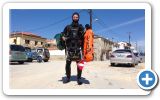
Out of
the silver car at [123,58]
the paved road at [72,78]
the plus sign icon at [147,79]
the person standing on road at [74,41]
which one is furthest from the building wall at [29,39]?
the silver car at [123,58]

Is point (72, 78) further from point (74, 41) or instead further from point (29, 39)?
point (29, 39)

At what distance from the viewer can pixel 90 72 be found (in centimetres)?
934

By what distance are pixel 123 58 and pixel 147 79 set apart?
3.90 meters

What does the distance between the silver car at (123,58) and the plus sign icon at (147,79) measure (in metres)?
2.83

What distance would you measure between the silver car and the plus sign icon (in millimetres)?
2829

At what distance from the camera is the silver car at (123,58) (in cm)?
1113

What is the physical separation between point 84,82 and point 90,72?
2.18ft

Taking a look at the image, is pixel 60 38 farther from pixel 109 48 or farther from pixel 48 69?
pixel 109 48

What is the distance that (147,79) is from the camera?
809cm

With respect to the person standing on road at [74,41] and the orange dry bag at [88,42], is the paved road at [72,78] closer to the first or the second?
the person standing on road at [74,41]

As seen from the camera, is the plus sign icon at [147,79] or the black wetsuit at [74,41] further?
the black wetsuit at [74,41]

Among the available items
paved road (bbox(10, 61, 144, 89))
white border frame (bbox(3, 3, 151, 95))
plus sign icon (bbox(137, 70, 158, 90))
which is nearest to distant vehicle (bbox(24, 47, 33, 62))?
paved road (bbox(10, 61, 144, 89))
